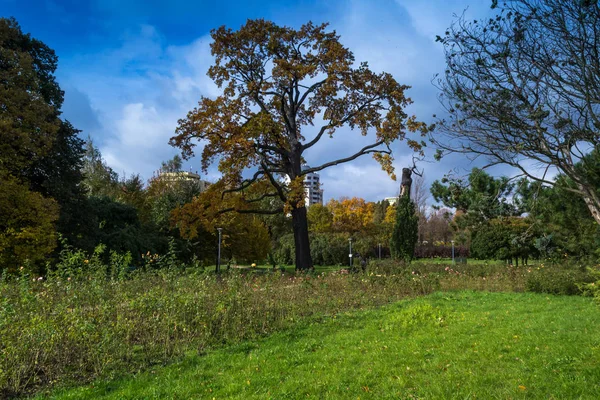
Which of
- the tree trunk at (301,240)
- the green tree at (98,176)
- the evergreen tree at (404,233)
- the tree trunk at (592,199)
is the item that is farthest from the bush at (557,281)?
the green tree at (98,176)

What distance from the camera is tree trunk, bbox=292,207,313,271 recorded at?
674 inches

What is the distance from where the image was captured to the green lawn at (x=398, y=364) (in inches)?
147

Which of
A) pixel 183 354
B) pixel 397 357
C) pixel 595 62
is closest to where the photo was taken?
pixel 397 357

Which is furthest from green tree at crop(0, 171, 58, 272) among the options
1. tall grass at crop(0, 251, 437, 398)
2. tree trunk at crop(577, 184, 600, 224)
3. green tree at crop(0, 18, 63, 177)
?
tree trunk at crop(577, 184, 600, 224)

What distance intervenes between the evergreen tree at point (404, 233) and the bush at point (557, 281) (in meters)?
5.35

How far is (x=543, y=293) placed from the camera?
1098cm

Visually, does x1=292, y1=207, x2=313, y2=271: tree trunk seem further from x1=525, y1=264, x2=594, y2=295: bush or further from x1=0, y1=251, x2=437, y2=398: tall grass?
x1=0, y1=251, x2=437, y2=398: tall grass

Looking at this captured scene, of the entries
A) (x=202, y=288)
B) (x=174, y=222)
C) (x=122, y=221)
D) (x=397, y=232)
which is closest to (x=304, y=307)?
(x=202, y=288)

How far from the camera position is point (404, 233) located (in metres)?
16.7

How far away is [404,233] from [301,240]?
4074mm

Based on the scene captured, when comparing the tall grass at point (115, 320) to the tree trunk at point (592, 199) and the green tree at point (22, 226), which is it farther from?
the green tree at point (22, 226)

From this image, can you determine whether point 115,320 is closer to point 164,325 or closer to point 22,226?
point 164,325

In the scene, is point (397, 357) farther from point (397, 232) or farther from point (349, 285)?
point (397, 232)

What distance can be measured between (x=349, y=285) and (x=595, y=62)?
662cm
